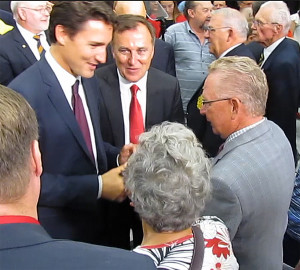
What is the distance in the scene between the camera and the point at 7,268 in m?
0.83

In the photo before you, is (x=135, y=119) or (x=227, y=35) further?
(x=227, y=35)

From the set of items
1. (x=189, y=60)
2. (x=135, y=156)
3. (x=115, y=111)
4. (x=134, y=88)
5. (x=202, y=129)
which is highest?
(x=135, y=156)

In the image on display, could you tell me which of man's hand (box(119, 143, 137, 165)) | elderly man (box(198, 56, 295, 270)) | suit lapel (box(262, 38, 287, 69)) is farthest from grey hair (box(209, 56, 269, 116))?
suit lapel (box(262, 38, 287, 69))

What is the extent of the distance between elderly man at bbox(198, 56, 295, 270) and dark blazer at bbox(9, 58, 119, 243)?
61 centimetres

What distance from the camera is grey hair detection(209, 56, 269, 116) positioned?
6.20ft

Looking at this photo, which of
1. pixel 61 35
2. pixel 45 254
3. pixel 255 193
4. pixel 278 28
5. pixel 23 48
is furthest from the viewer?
pixel 278 28

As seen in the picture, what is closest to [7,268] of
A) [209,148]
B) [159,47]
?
[209,148]

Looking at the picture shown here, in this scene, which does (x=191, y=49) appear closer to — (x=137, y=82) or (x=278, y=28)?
(x=278, y=28)

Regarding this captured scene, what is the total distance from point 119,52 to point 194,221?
1.48 m

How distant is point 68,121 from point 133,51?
30.3 inches

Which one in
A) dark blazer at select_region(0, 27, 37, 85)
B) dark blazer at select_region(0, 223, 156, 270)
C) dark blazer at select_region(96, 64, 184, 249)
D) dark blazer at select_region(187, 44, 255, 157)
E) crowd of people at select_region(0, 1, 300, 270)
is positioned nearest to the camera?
dark blazer at select_region(0, 223, 156, 270)

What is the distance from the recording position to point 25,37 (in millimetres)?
3855

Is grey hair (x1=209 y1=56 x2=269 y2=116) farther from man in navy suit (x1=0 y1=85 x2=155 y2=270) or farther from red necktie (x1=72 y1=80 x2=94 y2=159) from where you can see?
man in navy suit (x1=0 y1=85 x2=155 y2=270)

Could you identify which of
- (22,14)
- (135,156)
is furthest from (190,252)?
(22,14)
